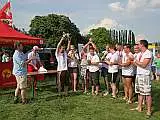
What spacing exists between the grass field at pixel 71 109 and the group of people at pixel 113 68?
40 centimetres

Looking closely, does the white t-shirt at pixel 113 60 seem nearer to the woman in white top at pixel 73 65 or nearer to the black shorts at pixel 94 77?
the black shorts at pixel 94 77

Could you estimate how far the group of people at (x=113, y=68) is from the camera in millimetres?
8297

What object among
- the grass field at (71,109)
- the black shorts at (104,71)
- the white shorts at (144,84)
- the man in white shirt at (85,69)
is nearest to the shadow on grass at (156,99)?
the grass field at (71,109)

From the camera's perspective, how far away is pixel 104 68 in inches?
466

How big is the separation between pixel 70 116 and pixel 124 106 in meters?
1.97

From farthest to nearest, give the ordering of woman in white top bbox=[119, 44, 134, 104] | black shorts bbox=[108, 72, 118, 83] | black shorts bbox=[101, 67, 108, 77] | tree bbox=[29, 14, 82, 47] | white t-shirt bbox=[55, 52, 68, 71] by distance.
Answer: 1. tree bbox=[29, 14, 82, 47]
2. black shorts bbox=[101, 67, 108, 77]
3. black shorts bbox=[108, 72, 118, 83]
4. white t-shirt bbox=[55, 52, 68, 71]
5. woman in white top bbox=[119, 44, 134, 104]

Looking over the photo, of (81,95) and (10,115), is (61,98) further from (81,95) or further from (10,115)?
(10,115)

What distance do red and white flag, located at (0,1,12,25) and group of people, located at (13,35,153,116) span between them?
3951mm

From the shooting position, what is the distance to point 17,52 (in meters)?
9.22

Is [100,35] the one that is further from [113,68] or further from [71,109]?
[71,109]

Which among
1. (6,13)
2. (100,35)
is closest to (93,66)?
(6,13)

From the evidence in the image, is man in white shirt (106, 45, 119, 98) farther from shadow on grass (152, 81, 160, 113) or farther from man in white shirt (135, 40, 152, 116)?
A: man in white shirt (135, 40, 152, 116)

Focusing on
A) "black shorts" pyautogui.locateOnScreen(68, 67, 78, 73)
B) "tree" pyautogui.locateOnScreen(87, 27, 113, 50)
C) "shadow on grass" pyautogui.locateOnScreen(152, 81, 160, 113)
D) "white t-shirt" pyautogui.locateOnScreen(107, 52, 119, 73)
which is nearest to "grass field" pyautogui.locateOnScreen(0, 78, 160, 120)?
"shadow on grass" pyautogui.locateOnScreen(152, 81, 160, 113)

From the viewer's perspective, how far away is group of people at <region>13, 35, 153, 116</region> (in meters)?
8.31
